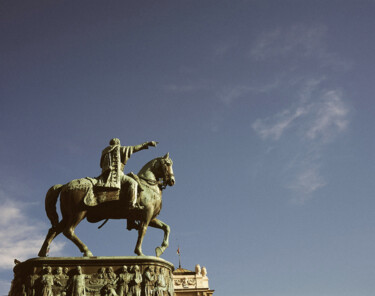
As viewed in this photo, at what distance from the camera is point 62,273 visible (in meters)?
10.4

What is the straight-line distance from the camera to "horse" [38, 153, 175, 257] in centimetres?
1123

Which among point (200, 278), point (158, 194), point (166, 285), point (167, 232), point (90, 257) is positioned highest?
point (200, 278)

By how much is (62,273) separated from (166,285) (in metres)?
2.77

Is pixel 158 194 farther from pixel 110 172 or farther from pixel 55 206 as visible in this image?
pixel 55 206

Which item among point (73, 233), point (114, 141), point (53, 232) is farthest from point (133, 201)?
point (53, 232)

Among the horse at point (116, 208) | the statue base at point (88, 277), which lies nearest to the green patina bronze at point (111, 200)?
the horse at point (116, 208)

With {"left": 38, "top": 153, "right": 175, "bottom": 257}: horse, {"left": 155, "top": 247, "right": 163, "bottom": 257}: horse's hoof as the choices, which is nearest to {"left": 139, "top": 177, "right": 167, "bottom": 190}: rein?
{"left": 38, "top": 153, "right": 175, "bottom": 257}: horse

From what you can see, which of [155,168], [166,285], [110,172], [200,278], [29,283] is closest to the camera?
[29,283]

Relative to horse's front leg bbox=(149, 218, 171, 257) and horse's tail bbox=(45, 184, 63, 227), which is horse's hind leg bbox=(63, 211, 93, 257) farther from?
horse's front leg bbox=(149, 218, 171, 257)

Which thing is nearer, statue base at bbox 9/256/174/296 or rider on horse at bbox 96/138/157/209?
statue base at bbox 9/256/174/296

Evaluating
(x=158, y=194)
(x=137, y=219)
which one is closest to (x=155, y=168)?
(x=158, y=194)

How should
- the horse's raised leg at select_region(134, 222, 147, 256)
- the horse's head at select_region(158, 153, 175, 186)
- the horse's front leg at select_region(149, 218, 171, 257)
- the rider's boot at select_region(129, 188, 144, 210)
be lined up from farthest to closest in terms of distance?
the horse's head at select_region(158, 153, 175, 186) < the horse's front leg at select_region(149, 218, 171, 257) < the rider's boot at select_region(129, 188, 144, 210) < the horse's raised leg at select_region(134, 222, 147, 256)

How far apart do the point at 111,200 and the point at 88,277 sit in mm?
2159

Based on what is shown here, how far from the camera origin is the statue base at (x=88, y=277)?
404 inches
